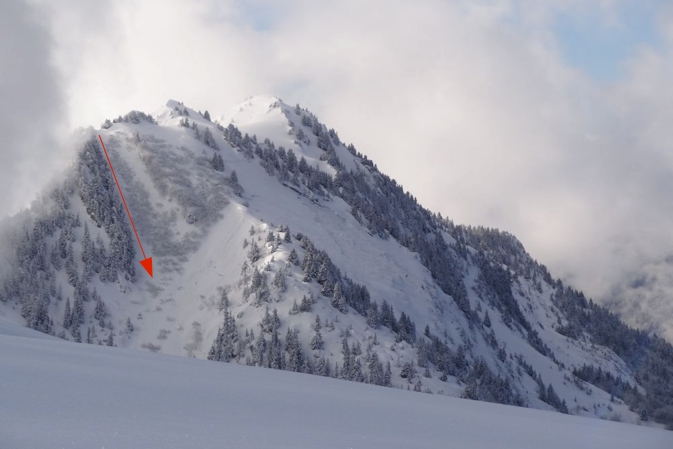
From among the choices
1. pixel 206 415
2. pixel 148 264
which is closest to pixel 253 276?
pixel 148 264

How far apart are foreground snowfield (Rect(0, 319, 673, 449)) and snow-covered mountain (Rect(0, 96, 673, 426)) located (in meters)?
28.0

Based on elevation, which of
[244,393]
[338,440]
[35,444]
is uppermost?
[244,393]

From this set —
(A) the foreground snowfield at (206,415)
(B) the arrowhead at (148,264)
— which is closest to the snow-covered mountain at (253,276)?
(B) the arrowhead at (148,264)

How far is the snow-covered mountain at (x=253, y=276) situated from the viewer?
86188mm

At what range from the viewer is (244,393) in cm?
1977

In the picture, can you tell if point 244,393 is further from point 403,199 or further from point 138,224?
point 403,199

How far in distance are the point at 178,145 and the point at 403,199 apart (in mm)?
81640

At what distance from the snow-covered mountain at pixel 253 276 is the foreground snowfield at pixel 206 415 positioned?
92.0 ft

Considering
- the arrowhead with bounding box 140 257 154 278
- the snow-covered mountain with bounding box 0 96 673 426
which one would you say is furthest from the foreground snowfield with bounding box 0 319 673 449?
the arrowhead with bounding box 140 257 154 278

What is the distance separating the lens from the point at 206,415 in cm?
1494

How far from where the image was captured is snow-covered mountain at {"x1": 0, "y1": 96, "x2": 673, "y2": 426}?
283 feet

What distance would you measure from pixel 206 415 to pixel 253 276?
82088 millimetres

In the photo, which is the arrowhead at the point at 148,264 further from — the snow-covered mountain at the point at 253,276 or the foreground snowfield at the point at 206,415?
the foreground snowfield at the point at 206,415

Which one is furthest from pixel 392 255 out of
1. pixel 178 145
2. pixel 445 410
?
pixel 445 410
